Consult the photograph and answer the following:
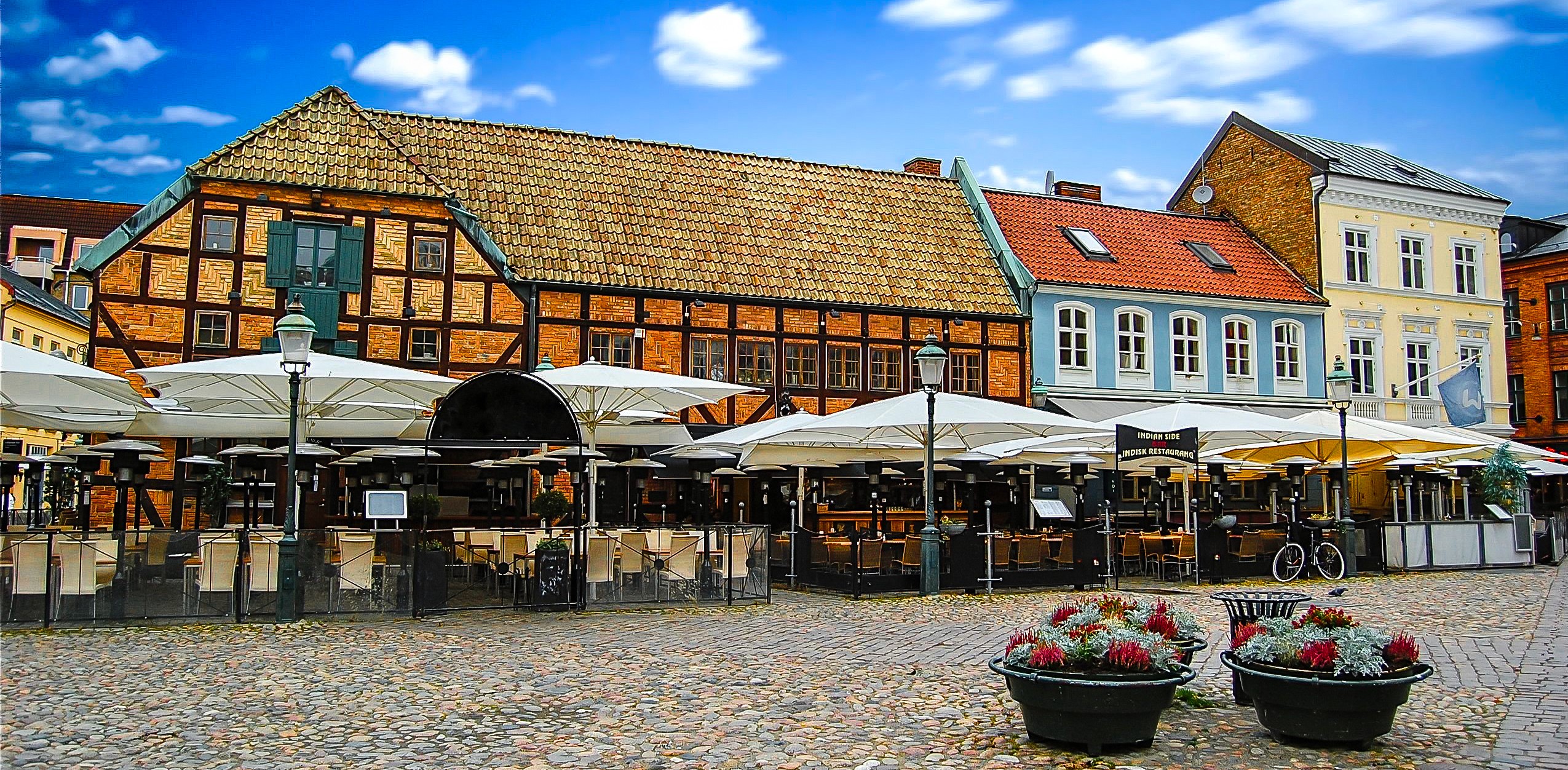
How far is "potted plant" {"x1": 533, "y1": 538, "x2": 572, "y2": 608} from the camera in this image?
15.1 metres

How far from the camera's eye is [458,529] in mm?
14734

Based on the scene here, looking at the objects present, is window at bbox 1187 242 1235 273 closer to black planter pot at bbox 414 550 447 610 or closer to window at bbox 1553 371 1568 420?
window at bbox 1553 371 1568 420

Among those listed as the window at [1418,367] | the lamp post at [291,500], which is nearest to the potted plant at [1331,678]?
the lamp post at [291,500]

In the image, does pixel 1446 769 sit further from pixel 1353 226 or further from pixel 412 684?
pixel 1353 226

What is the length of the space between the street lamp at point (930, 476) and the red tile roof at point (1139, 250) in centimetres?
1420

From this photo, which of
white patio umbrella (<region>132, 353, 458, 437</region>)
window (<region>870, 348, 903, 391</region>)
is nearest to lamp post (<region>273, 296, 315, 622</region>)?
white patio umbrella (<region>132, 353, 458, 437</region>)

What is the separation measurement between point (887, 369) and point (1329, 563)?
1125 centimetres

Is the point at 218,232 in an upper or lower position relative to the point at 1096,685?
upper

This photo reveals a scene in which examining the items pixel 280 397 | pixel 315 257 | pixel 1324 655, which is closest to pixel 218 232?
pixel 315 257

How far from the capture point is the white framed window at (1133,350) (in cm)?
3200

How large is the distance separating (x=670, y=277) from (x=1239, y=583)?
13371 mm

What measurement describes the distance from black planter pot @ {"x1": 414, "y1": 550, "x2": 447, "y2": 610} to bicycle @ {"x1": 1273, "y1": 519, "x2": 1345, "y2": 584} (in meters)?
13.3

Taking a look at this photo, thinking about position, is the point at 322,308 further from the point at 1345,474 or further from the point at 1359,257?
the point at 1359,257

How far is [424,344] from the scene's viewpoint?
25.3 m
